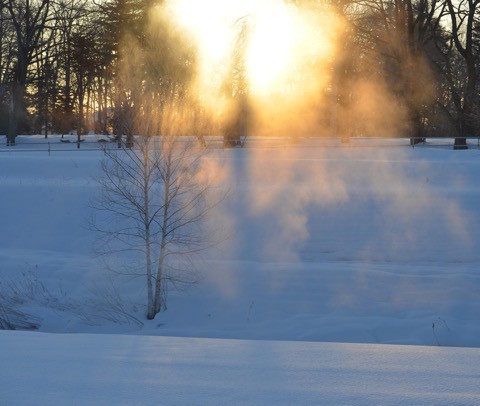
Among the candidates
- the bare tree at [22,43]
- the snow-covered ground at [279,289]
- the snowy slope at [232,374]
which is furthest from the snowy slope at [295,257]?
the bare tree at [22,43]

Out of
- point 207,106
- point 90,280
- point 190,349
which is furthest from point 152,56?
point 190,349

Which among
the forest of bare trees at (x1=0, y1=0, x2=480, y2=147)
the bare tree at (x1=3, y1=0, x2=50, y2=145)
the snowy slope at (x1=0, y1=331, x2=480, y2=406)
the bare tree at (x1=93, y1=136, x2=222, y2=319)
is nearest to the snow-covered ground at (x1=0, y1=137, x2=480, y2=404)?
the snowy slope at (x1=0, y1=331, x2=480, y2=406)

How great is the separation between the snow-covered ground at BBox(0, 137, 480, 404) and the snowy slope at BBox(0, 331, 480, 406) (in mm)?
23

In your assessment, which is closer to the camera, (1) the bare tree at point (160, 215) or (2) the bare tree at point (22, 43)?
(1) the bare tree at point (160, 215)

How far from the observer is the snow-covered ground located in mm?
5629

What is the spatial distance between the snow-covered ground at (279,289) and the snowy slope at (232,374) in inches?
0.9

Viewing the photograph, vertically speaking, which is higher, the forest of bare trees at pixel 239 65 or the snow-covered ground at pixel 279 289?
the forest of bare trees at pixel 239 65

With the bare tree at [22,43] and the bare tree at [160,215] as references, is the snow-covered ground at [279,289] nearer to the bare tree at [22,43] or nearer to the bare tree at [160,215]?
the bare tree at [160,215]

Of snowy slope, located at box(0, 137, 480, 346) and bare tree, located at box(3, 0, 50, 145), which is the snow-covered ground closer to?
snowy slope, located at box(0, 137, 480, 346)

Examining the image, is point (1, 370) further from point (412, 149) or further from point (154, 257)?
point (412, 149)

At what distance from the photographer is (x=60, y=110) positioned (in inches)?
2315

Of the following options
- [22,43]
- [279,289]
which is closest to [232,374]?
[279,289]

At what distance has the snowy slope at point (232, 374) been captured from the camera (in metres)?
5.06

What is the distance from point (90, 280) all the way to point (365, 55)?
30124mm
